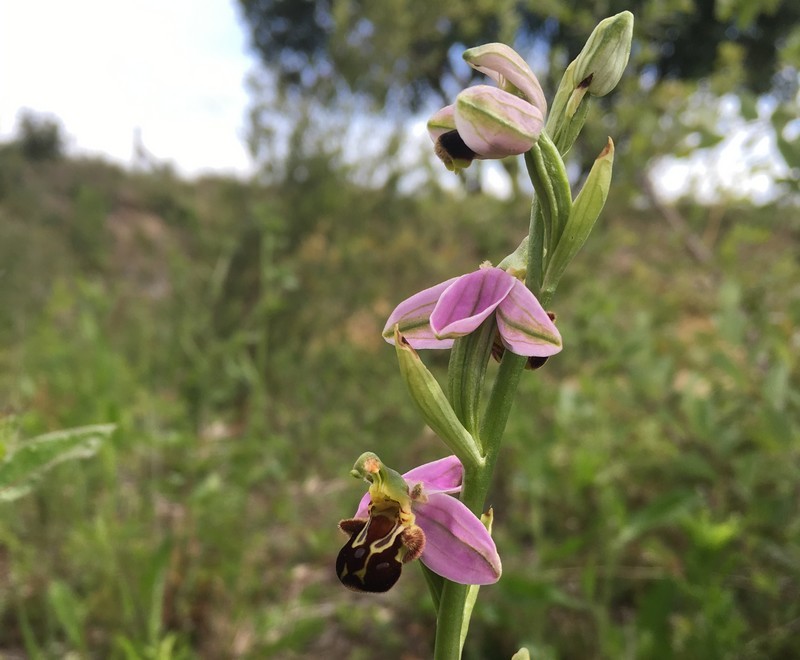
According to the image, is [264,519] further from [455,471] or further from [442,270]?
[442,270]

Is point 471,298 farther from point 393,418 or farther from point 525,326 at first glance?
point 393,418

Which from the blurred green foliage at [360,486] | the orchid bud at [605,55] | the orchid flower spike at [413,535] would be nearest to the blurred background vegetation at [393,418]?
the blurred green foliage at [360,486]

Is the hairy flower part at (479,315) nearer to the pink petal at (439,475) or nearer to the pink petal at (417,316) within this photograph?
the pink petal at (417,316)

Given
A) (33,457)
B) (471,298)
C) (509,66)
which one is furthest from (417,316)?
(33,457)

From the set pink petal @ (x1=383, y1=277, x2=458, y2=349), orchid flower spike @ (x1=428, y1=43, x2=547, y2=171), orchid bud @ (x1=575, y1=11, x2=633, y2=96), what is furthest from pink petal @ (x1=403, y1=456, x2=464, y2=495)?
orchid bud @ (x1=575, y1=11, x2=633, y2=96)

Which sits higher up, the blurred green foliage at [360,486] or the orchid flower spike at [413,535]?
the orchid flower spike at [413,535]
